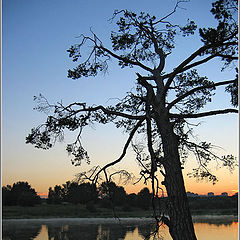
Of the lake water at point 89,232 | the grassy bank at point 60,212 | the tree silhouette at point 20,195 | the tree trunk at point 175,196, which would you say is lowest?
the grassy bank at point 60,212

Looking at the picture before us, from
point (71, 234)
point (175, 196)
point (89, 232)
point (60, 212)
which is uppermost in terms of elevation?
point (175, 196)

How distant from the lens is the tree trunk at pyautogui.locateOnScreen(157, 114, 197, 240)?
346cm

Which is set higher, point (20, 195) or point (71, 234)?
point (20, 195)

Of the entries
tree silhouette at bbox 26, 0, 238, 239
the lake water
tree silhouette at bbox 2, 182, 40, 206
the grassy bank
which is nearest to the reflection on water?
the lake water

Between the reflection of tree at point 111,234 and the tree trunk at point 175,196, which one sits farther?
the reflection of tree at point 111,234

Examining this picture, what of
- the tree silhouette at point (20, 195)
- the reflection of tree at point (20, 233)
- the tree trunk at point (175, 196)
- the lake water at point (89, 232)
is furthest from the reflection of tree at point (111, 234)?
the tree silhouette at point (20, 195)

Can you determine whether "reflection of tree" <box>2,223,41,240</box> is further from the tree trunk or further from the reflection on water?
the tree trunk

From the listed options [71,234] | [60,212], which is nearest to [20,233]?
[71,234]

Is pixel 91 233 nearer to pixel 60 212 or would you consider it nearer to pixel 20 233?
pixel 20 233

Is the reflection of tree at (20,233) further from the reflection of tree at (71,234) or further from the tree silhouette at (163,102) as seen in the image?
the tree silhouette at (163,102)

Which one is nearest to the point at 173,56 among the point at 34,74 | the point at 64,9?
the point at 64,9

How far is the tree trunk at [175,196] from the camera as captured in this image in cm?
346

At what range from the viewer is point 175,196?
355 cm

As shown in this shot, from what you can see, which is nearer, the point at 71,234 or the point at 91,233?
the point at 71,234
